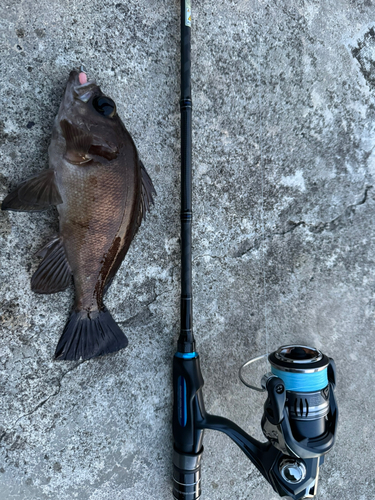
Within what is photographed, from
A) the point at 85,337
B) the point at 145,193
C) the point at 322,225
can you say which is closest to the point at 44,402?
the point at 85,337

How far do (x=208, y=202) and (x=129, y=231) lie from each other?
17.3 inches

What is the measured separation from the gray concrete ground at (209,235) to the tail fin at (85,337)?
93 millimetres

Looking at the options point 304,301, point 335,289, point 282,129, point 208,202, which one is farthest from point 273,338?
point 282,129

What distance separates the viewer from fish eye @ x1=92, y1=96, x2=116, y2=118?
3.86 ft

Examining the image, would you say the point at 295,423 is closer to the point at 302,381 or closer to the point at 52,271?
the point at 302,381

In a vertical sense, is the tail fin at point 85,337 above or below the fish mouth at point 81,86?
below

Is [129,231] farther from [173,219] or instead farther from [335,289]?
[335,289]

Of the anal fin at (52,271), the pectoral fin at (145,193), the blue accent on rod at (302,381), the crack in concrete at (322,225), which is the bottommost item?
the blue accent on rod at (302,381)

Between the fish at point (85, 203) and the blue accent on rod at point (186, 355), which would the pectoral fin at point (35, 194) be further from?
the blue accent on rod at point (186, 355)

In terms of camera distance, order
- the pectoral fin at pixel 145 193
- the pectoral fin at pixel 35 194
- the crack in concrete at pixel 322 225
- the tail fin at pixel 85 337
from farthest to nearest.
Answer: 1. the crack in concrete at pixel 322 225
2. the pectoral fin at pixel 145 193
3. the tail fin at pixel 85 337
4. the pectoral fin at pixel 35 194

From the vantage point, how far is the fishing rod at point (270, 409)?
1.16 metres

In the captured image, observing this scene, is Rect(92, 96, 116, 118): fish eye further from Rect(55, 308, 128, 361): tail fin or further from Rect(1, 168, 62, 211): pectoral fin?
Rect(55, 308, 128, 361): tail fin

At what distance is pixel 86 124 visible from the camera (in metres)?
1.16

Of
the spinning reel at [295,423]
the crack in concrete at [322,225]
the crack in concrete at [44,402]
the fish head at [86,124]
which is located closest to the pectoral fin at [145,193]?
the fish head at [86,124]
